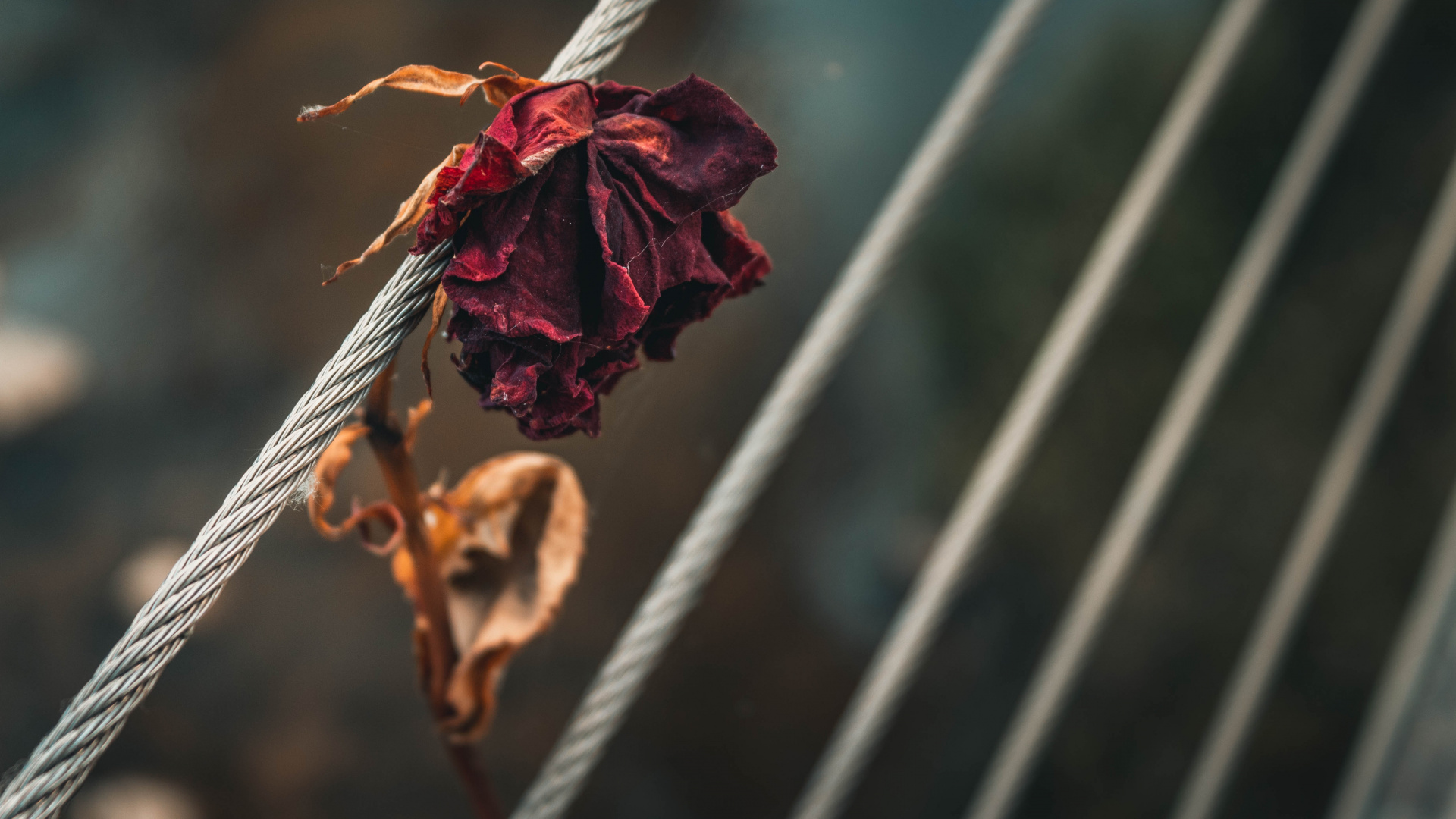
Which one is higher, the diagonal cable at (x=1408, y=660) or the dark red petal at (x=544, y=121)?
the diagonal cable at (x=1408, y=660)

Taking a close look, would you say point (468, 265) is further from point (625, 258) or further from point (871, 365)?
point (871, 365)

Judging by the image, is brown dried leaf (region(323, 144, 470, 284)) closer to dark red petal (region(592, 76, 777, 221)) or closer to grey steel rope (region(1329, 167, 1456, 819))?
dark red petal (region(592, 76, 777, 221))

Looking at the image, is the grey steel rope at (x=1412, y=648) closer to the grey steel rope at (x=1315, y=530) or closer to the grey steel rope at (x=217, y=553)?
the grey steel rope at (x=1315, y=530)

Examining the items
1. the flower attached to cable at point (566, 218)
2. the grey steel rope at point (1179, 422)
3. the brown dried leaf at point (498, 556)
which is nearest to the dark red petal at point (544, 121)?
the flower attached to cable at point (566, 218)

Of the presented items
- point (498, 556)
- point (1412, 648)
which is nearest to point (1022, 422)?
point (498, 556)

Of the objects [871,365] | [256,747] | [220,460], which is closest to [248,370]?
[220,460]

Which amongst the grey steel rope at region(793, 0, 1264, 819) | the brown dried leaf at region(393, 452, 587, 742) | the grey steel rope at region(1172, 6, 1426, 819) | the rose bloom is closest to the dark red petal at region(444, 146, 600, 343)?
the rose bloom
